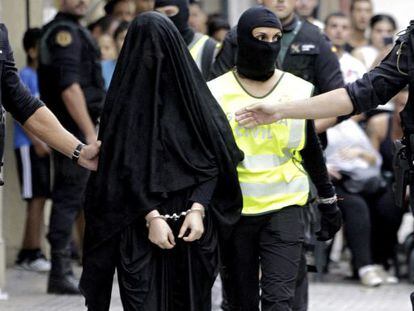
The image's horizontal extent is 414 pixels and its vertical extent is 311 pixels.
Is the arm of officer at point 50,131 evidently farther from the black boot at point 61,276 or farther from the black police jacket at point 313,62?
the black boot at point 61,276

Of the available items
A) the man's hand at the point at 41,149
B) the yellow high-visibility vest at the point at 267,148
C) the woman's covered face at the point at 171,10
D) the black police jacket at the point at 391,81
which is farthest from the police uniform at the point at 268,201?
the man's hand at the point at 41,149

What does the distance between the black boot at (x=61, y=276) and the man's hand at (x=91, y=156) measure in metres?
3.26

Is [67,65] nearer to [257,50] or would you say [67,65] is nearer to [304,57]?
[304,57]

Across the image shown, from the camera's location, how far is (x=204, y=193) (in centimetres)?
536

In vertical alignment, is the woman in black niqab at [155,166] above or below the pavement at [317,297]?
above

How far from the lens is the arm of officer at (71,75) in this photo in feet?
28.6

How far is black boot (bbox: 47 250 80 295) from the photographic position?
28.8ft

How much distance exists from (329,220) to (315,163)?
0.33 m

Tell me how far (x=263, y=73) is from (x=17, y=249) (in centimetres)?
468

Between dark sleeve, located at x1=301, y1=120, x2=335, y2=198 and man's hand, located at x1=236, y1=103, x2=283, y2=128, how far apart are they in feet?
1.35

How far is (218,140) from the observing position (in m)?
5.41

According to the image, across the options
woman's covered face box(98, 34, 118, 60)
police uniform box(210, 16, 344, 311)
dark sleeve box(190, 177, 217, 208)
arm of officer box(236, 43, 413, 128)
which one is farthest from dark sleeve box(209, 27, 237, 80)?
woman's covered face box(98, 34, 118, 60)

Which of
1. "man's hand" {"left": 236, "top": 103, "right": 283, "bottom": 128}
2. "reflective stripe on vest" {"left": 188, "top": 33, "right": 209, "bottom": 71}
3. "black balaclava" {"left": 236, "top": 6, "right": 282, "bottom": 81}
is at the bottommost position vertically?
"man's hand" {"left": 236, "top": 103, "right": 283, "bottom": 128}

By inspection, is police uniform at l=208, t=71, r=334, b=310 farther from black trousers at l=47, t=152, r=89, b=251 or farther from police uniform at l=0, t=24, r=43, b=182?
black trousers at l=47, t=152, r=89, b=251
